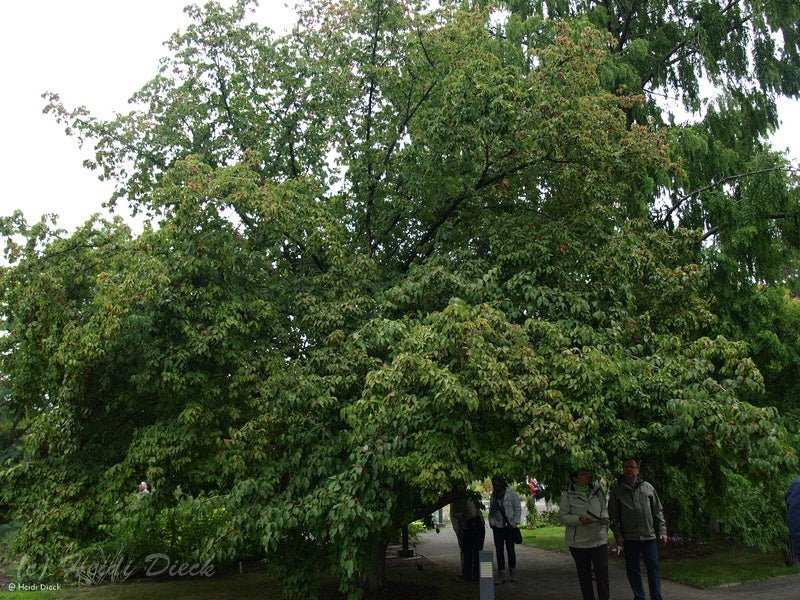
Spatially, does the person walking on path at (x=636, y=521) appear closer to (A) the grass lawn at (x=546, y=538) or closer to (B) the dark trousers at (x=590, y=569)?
(B) the dark trousers at (x=590, y=569)

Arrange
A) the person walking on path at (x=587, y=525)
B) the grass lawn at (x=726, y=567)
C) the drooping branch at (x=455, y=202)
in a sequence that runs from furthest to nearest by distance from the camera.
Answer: the grass lawn at (x=726, y=567) → the drooping branch at (x=455, y=202) → the person walking on path at (x=587, y=525)

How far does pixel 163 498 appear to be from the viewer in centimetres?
829

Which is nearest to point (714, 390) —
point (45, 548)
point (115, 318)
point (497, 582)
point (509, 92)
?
point (509, 92)

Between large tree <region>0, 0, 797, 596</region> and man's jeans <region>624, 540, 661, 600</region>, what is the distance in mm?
884

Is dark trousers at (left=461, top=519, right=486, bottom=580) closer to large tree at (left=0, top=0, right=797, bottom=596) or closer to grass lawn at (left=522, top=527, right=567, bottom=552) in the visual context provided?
large tree at (left=0, top=0, right=797, bottom=596)

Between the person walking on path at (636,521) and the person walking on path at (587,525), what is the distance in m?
0.30

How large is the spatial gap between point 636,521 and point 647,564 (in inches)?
21.2

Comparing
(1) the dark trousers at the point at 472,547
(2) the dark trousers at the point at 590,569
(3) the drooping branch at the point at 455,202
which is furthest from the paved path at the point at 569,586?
(3) the drooping branch at the point at 455,202

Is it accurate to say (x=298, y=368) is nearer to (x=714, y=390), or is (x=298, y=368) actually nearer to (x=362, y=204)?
(x=362, y=204)

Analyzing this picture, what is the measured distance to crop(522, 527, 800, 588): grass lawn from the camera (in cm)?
1066

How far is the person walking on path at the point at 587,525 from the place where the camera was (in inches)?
300

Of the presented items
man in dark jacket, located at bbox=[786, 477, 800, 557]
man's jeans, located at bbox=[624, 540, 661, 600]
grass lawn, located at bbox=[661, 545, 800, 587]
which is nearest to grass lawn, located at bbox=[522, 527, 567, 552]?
grass lawn, located at bbox=[661, 545, 800, 587]

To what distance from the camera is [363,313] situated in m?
8.80

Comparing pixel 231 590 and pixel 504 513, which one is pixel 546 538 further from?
pixel 231 590
